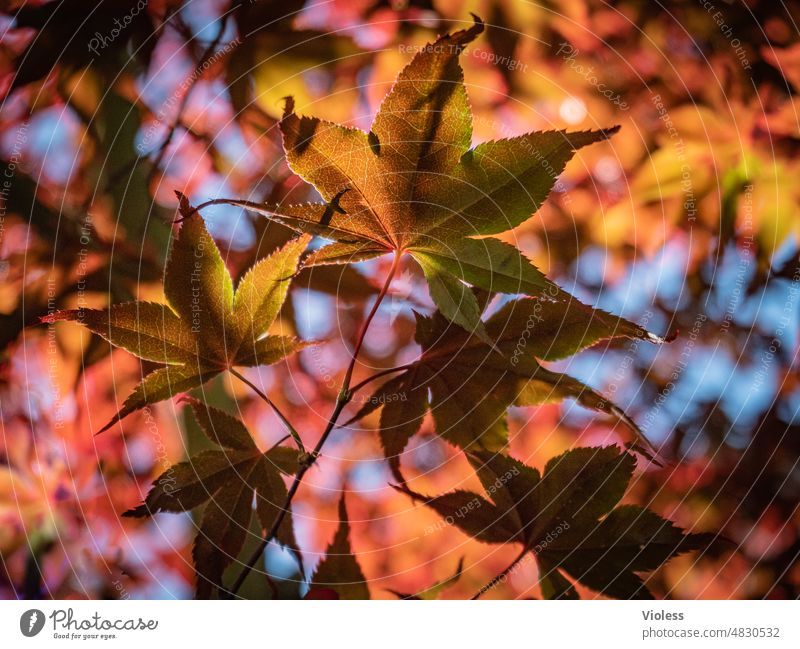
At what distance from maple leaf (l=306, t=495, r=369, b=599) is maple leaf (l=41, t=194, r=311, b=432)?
0.13 meters

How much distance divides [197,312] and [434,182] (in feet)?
0.47

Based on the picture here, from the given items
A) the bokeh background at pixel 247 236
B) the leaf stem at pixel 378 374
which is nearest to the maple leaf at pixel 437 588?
the bokeh background at pixel 247 236

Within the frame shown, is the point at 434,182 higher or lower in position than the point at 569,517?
higher

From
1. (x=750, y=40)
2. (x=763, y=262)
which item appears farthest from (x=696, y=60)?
(x=763, y=262)

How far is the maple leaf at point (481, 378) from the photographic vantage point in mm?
330

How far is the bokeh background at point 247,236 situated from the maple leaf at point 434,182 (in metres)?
0.04

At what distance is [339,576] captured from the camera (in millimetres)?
356

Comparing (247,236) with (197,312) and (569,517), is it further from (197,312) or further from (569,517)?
(569,517)

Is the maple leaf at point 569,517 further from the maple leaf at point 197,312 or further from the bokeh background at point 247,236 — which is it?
the maple leaf at point 197,312

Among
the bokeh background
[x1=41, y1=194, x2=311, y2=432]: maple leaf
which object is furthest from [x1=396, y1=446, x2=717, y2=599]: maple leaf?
[x1=41, y1=194, x2=311, y2=432]: maple leaf

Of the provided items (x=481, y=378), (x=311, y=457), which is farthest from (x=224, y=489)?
(x=481, y=378)

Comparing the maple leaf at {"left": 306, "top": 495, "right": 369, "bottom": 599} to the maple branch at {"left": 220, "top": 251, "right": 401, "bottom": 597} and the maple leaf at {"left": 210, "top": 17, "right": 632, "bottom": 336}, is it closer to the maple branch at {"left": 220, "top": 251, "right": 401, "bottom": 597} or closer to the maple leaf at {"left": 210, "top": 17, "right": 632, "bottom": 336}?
the maple branch at {"left": 220, "top": 251, "right": 401, "bottom": 597}

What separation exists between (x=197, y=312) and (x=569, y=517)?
0.24 m

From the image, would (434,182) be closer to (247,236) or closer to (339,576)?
(247,236)
